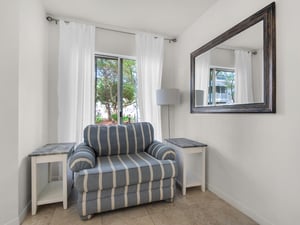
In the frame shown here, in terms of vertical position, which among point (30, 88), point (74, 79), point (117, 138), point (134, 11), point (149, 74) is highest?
point (134, 11)

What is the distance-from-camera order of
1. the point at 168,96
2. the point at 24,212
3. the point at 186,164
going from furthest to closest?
1. the point at 168,96
2. the point at 186,164
3. the point at 24,212

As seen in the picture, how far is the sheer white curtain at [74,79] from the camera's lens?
2.59m

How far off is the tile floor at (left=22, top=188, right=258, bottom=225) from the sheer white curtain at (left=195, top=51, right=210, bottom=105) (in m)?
1.32

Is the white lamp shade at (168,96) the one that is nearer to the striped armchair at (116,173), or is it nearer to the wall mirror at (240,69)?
the wall mirror at (240,69)

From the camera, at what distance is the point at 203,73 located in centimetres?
249

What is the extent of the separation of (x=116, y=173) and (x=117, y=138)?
0.71 metres

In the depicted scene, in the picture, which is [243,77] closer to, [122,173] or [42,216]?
[122,173]

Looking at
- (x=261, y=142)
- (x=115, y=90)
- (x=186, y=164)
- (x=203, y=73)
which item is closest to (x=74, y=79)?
(x=115, y=90)

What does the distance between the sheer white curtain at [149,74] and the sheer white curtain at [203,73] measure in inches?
28.4
